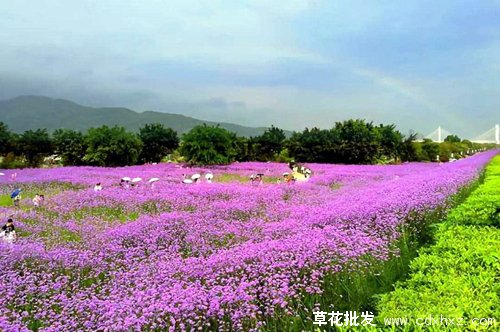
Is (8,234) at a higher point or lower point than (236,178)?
lower

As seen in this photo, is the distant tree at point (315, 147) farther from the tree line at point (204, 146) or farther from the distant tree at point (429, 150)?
the distant tree at point (429, 150)

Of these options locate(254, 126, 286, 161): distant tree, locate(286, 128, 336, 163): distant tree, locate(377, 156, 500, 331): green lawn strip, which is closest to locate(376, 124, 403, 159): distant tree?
locate(286, 128, 336, 163): distant tree

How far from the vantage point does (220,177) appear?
805 inches

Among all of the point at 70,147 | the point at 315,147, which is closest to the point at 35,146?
the point at 70,147

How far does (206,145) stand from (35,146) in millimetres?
12849

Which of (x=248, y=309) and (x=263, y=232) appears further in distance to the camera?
(x=263, y=232)

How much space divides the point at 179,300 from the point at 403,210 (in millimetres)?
4967

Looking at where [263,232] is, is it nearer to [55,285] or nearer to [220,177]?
[55,285]

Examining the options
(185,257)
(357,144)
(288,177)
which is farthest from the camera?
(357,144)

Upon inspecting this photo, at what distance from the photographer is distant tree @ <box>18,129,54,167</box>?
95.9 feet

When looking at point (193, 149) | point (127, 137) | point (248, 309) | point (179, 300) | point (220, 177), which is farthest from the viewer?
point (127, 137)

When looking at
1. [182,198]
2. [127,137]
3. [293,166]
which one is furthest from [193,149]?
[182,198]

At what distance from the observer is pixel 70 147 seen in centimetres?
2975

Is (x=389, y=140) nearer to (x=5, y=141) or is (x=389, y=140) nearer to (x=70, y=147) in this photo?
(x=70, y=147)
